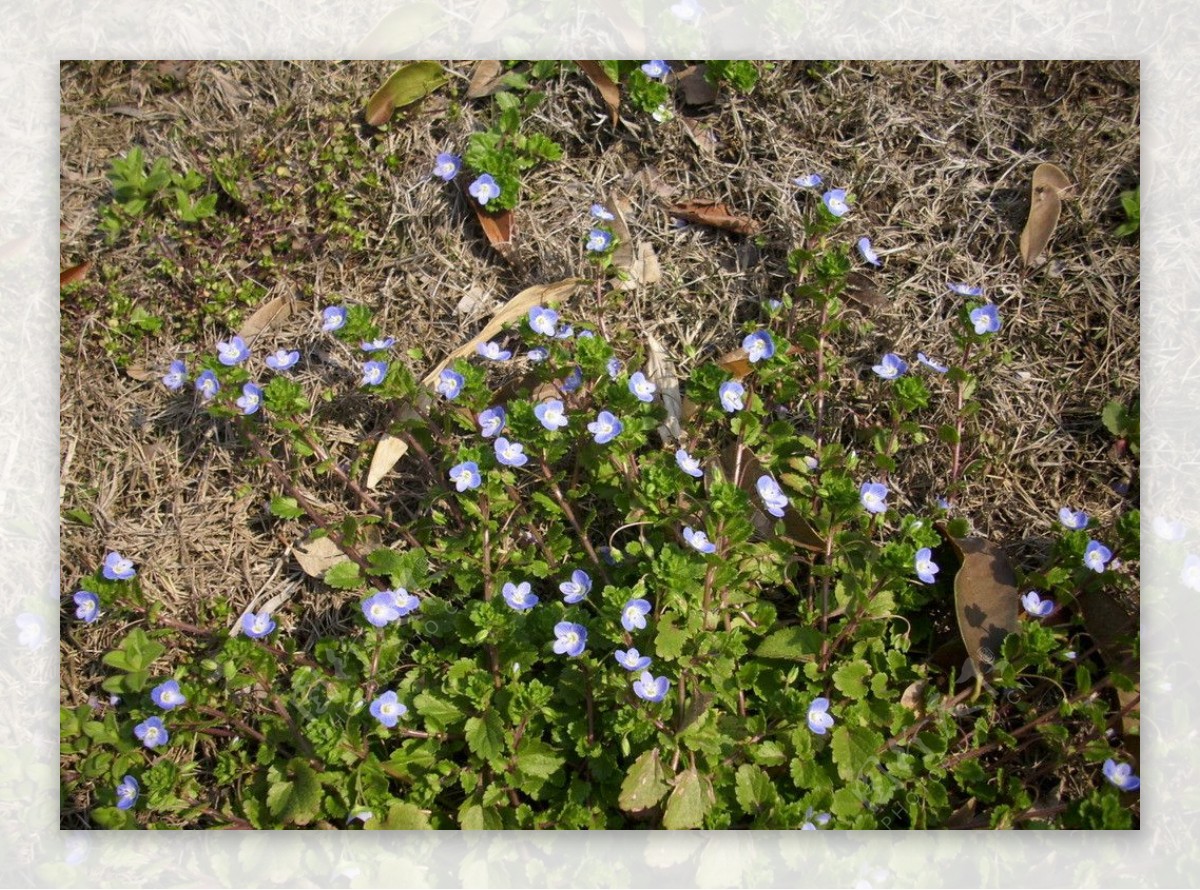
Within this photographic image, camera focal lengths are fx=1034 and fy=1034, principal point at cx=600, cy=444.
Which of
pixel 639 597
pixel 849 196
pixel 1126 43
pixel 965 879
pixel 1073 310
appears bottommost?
pixel 965 879

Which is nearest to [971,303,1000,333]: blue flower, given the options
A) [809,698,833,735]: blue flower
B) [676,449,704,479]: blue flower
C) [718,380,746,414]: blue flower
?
[718,380,746,414]: blue flower

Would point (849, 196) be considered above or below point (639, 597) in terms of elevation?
above

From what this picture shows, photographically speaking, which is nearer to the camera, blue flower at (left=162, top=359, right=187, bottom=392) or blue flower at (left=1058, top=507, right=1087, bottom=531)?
blue flower at (left=1058, top=507, right=1087, bottom=531)

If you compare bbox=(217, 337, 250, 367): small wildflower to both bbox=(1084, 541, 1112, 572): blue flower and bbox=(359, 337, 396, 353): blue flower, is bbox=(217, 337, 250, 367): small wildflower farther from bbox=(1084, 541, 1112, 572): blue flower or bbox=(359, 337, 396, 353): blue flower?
bbox=(1084, 541, 1112, 572): blue flower

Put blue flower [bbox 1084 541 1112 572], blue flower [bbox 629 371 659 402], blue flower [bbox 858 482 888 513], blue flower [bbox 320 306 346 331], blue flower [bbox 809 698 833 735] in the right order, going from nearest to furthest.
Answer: blue flower [bbox 809 698 833 735], blue flower [bbox 1084 541 1112 572], blue flower [bbox 858 482 888 513], blue flower [bbox 629 371 659 402], blue flower [bbox 320 306 346 331]

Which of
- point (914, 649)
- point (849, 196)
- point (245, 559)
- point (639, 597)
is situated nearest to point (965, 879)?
point (914, 649)

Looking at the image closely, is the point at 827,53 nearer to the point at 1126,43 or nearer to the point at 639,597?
the point at 1126,43

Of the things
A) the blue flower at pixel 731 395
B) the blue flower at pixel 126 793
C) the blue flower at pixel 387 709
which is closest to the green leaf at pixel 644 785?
the blue flower at pixel 387 709
